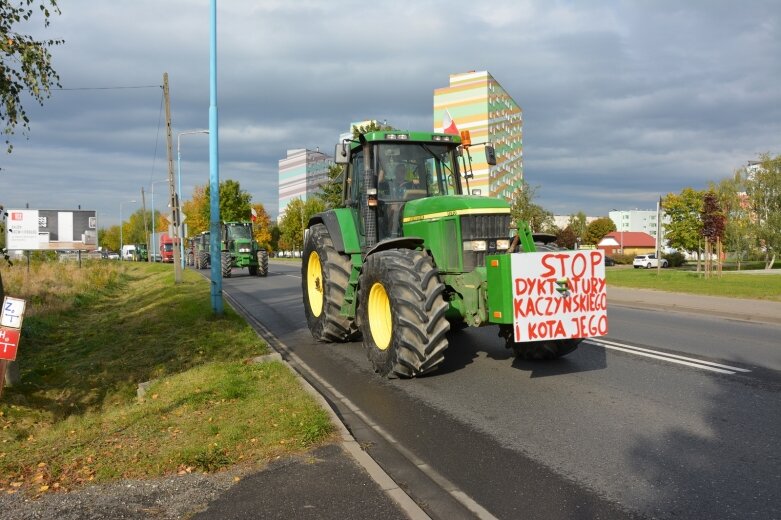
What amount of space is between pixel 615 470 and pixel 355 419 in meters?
2.45

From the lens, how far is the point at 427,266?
23.1 feet

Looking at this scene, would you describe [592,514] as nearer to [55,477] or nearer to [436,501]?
[436,501]

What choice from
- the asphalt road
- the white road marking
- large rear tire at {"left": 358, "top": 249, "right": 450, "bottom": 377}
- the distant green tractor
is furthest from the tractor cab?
the distant green tractor

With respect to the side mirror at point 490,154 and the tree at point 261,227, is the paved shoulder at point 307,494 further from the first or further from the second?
the tree at point 261,227

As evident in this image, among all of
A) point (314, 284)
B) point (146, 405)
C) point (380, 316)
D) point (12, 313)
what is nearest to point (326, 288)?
point (314, 284)

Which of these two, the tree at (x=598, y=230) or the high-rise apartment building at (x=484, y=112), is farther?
the tree at (x=598, y=230)

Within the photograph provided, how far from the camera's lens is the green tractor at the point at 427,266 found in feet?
21.5

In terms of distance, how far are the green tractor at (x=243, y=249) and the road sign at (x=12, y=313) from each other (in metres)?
24.7

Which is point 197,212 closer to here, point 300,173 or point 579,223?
point 579,223

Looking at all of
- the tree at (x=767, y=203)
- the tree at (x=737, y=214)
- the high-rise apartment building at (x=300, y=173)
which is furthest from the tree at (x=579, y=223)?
the high-rise apartment building at (x=300, y=173)

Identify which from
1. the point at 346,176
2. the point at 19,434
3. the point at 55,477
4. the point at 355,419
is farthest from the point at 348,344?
the point at 55,477

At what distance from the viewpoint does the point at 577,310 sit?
6660mm

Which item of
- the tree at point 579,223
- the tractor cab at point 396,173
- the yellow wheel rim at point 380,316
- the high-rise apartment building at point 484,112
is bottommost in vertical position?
the yellow wheel rim at point 380,316

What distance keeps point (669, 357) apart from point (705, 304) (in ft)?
28.2
